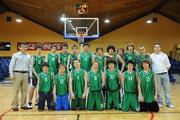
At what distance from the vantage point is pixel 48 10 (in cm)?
1905

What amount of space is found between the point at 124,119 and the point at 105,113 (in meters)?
0.89

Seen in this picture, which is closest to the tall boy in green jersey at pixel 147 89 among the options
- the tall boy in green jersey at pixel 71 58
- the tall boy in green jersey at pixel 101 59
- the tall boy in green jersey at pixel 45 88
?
the tall boy in green jersey at pixel 101 59

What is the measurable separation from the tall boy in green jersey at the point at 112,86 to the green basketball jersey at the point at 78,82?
24.0 inches

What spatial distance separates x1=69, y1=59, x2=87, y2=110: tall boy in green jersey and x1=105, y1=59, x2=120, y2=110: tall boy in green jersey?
0.58 metres

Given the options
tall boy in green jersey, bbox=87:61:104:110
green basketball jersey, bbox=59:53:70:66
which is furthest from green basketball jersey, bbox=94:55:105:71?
green basketball jersey, bbox=59:53:70:66

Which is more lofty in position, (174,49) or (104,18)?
(104,18)

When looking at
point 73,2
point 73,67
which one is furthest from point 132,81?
point 73,2

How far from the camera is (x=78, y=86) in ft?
27.4

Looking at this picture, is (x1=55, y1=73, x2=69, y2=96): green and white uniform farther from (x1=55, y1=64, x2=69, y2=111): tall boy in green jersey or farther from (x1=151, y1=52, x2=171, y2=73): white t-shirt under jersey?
(x1=151, y1=52, x2=171, y2=73): white t-shirt under jersey

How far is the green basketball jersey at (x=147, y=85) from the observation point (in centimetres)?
793

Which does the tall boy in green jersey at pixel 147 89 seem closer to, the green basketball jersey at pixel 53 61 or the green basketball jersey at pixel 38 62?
the green basketball jersey at pixel 53 61

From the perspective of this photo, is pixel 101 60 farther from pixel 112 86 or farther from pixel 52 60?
pixel 52 60

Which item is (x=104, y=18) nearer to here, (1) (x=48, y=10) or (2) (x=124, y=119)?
(1) (x=48, y=10)

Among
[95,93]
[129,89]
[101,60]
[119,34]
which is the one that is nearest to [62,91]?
[95,93]
